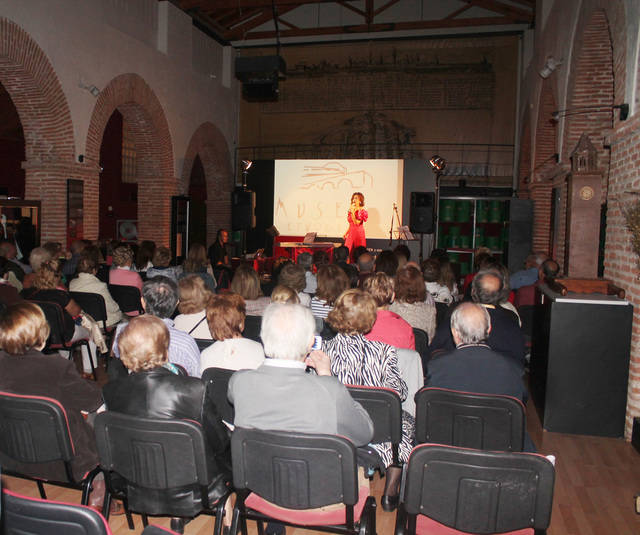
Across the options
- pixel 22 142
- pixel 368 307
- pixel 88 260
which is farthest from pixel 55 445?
pixel 22 142

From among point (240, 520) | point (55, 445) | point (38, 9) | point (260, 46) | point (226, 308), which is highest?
point (260, 46)

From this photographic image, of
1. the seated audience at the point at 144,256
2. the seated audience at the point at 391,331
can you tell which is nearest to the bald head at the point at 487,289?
the seated audience at the point at 391,331

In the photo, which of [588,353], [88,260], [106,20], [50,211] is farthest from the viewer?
[106,20]

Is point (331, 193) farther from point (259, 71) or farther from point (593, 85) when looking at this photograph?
point (593, 85)

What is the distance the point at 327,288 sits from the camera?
14.6 ft

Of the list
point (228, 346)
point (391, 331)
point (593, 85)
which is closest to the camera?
point (228, 346)

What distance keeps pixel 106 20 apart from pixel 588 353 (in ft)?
32.3

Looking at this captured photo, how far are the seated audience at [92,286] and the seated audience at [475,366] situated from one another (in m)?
3.74

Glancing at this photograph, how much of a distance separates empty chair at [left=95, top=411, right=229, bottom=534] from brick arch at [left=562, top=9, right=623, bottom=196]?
606 centimetres

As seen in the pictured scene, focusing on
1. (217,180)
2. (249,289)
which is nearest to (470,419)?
(249,289)

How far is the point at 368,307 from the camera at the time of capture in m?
2.87

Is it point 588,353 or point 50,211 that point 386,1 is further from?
point 588,353

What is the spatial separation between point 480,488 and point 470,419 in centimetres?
66

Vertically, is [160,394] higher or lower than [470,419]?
higher
